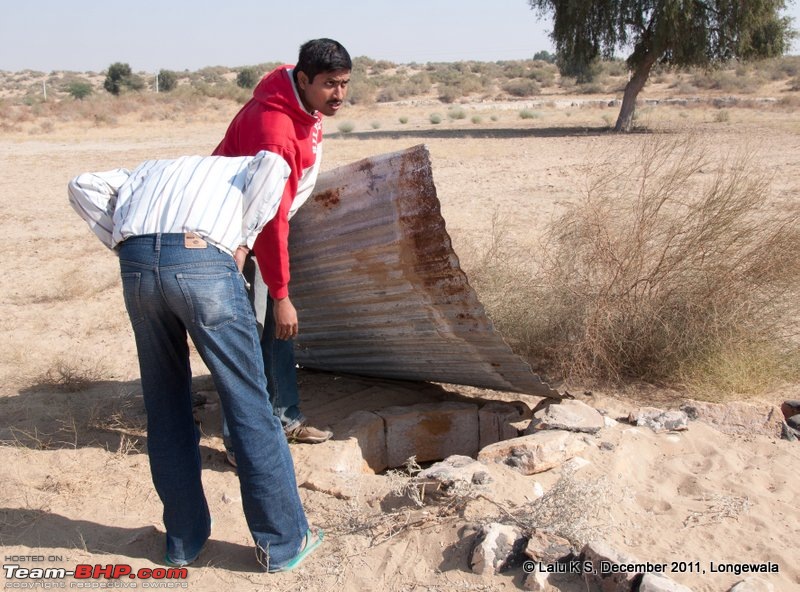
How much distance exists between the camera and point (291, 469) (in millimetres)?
2963

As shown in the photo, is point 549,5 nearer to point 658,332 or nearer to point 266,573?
point 658,332

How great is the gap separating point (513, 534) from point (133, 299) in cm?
158

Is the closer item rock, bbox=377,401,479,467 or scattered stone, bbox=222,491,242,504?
scattered stone, bbox=222,491,242,504

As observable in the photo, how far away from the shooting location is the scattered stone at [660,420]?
4.12 meters

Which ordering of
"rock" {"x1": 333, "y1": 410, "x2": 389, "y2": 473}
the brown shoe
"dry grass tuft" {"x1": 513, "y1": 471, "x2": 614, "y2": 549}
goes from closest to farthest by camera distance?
"dry grass tuft" {"x1": 513, "y1": 471, "x2": 614, "y2": 549} → the brown shoe → "rock" {"x1": 333, "y1": 410, "x2": 389, "y2": 473}

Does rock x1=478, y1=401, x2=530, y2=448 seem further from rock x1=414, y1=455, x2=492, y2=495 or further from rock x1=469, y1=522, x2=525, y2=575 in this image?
rock x1=469, y1=522, x2=525, y2=575

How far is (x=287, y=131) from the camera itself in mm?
3426

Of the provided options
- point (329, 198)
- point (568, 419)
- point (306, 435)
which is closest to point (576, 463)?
point (568, 419)

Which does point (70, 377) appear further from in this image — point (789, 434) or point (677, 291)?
point (789, 434)

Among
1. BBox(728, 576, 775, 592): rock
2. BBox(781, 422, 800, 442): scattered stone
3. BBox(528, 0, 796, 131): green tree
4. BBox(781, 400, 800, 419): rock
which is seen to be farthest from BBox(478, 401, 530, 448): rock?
BBox(528, 0, 796, 131): green tree

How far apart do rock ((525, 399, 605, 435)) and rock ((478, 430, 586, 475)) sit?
158mm

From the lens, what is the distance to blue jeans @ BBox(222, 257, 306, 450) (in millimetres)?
3736

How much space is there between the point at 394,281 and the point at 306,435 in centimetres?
97

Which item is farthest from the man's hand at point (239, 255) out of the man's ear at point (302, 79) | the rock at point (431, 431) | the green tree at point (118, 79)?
the green tree at point (118, 79)
